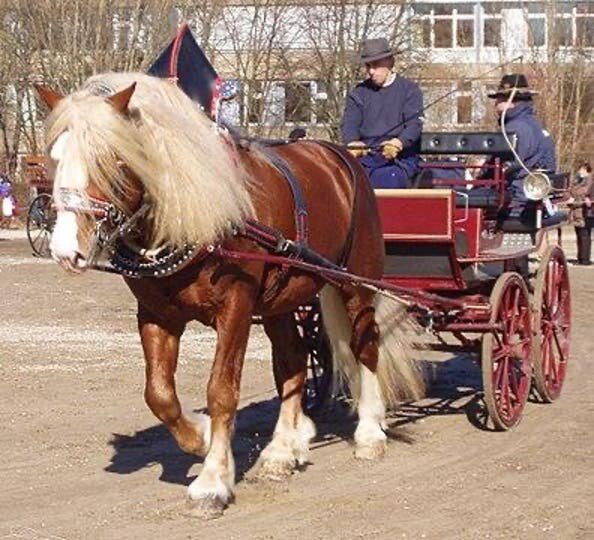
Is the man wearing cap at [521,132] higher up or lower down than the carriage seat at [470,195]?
higher up

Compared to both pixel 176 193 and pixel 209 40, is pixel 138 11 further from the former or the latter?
pixel 176 193

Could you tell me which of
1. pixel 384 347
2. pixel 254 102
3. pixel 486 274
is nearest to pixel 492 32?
pixel 254 102

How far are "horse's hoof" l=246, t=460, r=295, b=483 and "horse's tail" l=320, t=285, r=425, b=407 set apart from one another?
1060 millimetres

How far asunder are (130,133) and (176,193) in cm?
33

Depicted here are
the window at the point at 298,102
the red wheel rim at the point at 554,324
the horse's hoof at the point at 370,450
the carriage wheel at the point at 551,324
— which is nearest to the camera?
the horse's hoof at the point at 370,450

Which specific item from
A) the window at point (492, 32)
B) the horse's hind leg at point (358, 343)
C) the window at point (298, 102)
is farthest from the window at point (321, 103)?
the horse's hind leg at point (358, 343)

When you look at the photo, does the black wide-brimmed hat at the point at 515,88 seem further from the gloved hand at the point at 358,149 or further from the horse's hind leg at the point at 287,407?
the horse's hind leg at the point at 287,407

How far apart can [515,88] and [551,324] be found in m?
1.62

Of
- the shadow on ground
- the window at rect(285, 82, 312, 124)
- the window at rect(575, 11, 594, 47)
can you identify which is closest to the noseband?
the shadow on ground

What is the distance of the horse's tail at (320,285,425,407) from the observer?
305 inches

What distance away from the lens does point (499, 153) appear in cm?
881

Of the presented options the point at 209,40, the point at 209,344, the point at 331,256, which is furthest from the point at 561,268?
the point at 209,40

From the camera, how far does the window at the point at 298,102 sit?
3544 cm

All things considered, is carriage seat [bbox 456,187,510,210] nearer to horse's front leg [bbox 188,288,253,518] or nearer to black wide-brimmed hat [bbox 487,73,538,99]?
black wide-brimmed hat [bbox 487,73,538,99]
